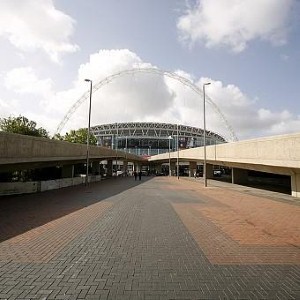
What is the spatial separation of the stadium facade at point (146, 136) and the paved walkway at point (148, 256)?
415ft

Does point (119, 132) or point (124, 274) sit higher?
point (119, 132)

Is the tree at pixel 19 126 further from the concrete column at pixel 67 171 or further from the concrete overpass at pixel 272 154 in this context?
the concrete overpass at pixel 272 154

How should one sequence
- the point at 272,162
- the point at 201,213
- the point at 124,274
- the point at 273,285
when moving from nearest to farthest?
the point at 273,285
the point at 124,274
the point at 201,213
the point at 272,162

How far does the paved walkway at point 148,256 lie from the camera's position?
607cm

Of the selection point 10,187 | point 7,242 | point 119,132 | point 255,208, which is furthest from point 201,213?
point 119,132

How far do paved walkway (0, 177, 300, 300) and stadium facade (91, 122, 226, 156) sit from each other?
12640 centimetres

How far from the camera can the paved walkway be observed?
19.9ft

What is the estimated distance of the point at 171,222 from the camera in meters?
13.3

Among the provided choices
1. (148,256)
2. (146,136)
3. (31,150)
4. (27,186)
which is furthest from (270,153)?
(146,136)

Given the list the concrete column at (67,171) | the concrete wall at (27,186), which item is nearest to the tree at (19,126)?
the concrete column at (67,171)

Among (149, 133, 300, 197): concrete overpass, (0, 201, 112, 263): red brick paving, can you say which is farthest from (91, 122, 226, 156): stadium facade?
(0, 201, 112, 263): red brick paving

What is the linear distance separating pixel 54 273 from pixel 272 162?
65.2 ft

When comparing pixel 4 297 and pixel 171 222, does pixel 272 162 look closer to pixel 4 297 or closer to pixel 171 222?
pixel 171 222

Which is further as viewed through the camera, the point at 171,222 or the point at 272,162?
the point at 272,162
